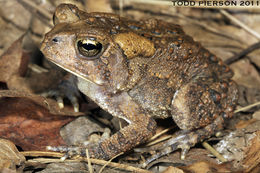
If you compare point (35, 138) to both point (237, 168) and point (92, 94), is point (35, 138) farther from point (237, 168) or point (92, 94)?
point (237, 168)

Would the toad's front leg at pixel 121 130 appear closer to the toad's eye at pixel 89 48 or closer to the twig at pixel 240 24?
the toad's eye at pixel 89 48

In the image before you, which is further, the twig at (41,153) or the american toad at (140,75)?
the twig at (41,153)

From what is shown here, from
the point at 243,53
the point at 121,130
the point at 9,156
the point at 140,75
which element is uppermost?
the point at 243,53

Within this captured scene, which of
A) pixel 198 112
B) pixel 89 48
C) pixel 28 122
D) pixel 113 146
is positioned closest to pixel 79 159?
pixel 113 146

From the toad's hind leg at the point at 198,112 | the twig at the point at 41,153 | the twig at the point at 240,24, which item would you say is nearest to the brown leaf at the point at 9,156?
the twig at the point at 41,153

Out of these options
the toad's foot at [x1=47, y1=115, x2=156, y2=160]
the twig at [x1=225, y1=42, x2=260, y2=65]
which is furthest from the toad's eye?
the twig at [x1=225, y1=42, x2=260, y2=65]

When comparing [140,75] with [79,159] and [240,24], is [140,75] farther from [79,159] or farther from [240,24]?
[240,24]
